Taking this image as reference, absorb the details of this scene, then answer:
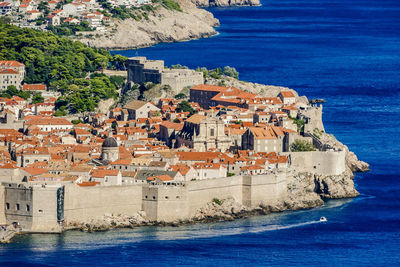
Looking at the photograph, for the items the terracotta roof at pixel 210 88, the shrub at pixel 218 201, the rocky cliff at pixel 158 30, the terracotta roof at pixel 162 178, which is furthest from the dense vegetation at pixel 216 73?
the rocky cliff at pixel 158 30

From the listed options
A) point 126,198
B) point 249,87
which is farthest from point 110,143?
point 249,87

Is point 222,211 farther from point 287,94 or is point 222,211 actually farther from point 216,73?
point 216,73

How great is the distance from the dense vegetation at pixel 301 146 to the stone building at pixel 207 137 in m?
4.08

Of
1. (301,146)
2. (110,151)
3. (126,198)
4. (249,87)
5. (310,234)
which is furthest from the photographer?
(249,87)

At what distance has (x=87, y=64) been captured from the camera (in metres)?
111

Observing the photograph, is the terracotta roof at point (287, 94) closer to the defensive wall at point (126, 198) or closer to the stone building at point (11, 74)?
the defensive wall at point (126, 198)

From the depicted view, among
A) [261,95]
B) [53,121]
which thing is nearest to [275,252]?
[53,121]

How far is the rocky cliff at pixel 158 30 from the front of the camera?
150875mm

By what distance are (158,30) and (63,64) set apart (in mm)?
53733

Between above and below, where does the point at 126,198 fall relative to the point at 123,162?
below

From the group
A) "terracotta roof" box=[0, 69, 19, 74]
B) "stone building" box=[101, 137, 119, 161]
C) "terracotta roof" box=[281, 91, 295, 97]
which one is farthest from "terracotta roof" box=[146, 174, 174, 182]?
"terracotta roof" box=[0, 69, 19, 74]

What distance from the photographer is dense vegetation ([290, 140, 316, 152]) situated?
3263 inches

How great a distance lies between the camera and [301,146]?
3273 inches

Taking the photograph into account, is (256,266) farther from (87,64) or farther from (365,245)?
(87,64)
